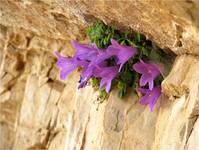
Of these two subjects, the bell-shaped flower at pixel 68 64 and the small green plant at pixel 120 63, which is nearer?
the small green plant at pixel 120 63

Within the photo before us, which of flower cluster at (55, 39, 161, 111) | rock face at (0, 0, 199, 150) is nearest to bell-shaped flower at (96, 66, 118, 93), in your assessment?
flower cluster at (55, 39, 161, 111)

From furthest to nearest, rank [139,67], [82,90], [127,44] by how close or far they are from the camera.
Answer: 1. [82,90]
2. [127,44]
3. [139,67]

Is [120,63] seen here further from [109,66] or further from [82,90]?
[82,90]

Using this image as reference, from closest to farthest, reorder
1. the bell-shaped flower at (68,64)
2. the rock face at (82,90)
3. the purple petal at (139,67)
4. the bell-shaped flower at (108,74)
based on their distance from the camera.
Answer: the rock face at (82,90) < the purple petal at (139,67) < the bell-shaped flower at (108,74) < the bell-shaped flower at (68,64)

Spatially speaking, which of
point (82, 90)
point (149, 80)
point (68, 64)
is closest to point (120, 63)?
point (149, 80)

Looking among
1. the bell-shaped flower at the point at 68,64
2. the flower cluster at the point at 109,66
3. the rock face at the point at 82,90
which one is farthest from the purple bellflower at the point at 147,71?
the bell-shaped flower at the point at 68,64

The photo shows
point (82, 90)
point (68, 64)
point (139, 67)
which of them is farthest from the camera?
point (82, 90)

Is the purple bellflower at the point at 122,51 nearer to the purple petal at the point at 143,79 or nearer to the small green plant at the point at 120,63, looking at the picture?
the small green plant at the point at 120,63
